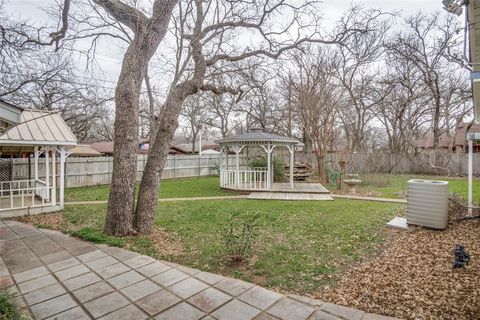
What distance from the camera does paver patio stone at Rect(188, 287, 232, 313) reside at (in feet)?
8.55

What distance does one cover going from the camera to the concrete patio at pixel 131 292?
2506 millimetres

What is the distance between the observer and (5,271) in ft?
11.4

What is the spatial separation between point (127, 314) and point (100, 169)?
12932mm

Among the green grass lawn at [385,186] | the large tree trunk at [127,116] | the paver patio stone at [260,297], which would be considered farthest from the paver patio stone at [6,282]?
the green grass lawn at [385,186]

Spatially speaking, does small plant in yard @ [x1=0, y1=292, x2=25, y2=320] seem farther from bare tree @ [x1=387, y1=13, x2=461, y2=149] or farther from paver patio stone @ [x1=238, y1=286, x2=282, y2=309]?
bare tree @ [x1=387, y1=13, x2=461, y2=149]

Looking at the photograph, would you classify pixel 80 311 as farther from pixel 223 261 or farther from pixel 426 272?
pixel 426 272

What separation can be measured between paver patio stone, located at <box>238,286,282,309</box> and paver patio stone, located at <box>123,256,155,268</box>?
64.4 inches

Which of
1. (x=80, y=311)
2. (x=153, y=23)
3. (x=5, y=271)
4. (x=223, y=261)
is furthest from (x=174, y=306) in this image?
(x=153, y=23)

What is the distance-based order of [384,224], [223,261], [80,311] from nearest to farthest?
[80,311] < [223,261] < [384,224]

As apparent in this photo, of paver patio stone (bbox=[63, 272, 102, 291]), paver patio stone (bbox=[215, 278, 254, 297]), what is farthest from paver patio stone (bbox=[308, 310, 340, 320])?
paver patio stone (bbox=[63, 272, 102, 291])

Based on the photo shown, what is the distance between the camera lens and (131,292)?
2910 mm

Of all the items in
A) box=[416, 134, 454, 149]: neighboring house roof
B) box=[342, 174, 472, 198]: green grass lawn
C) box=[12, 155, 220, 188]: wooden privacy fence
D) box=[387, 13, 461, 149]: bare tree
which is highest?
box=[387, 13, 461, 149]: bare tree

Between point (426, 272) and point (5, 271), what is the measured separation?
557cm

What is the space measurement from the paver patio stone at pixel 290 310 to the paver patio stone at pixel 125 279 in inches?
66.8
